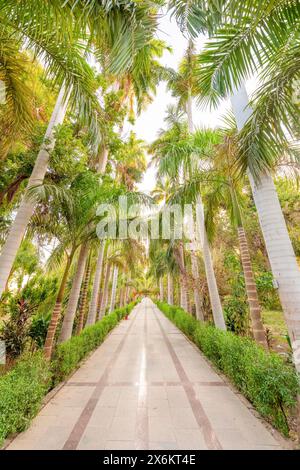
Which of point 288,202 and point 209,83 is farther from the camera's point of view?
point 288,202

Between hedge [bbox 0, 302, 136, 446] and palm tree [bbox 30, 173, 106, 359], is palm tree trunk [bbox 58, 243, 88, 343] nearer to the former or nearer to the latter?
palm tree [bbox 30, 173, 106, 359]

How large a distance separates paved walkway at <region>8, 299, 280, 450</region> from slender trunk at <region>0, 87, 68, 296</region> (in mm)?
2462

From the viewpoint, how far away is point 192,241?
9320 millimetres

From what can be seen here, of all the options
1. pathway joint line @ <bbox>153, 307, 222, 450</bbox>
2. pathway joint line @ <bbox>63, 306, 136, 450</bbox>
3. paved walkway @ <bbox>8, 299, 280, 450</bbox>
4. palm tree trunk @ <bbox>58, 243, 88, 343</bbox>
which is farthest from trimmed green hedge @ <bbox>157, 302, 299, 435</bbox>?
palm tree trunk @ <bbox>58, 243, 88, 343</bbox>

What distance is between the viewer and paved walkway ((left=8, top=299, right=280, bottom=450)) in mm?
2848

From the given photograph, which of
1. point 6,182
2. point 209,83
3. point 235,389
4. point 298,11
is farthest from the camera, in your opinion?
point 6,182

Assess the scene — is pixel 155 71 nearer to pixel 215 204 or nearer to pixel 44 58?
pixel 215 204

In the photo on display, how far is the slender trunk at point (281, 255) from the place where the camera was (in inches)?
107

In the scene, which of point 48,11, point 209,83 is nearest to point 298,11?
point 209,83

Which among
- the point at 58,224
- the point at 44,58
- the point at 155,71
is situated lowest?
the point at 58,224

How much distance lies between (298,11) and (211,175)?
4.05 meters

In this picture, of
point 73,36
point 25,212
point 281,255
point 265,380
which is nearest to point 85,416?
point 265,380

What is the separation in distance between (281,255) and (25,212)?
4571mm

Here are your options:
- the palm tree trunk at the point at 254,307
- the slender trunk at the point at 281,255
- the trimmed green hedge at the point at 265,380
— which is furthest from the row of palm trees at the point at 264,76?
the palm tree trunk at the point at 254,307
